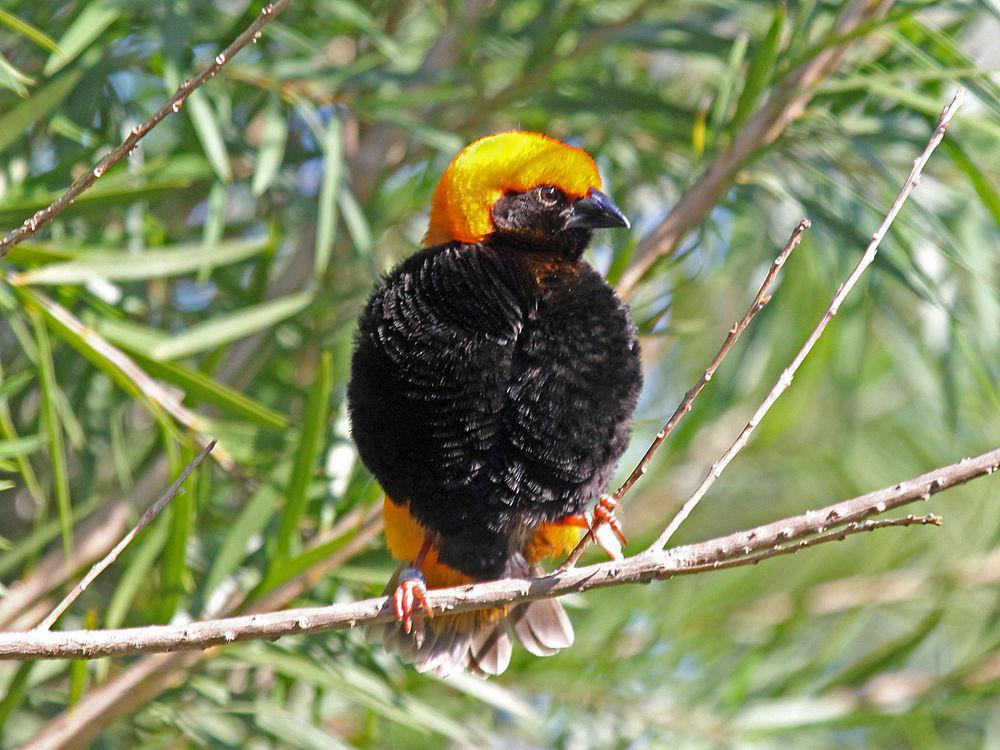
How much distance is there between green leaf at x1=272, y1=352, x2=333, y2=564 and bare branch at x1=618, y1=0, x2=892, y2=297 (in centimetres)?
72

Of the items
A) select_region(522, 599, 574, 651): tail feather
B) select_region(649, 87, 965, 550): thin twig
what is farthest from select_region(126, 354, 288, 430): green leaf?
select_region(649, 87, 965, 550): thin twig

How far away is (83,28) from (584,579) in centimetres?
162

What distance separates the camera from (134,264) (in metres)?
2.72

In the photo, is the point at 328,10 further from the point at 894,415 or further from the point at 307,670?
the point at 894,415

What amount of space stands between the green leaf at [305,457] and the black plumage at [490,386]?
0.08 m

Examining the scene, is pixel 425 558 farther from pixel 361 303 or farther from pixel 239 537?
pixel 361 303

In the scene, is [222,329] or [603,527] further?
[222,329]

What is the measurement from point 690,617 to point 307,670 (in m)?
1.26

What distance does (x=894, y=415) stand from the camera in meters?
4.50

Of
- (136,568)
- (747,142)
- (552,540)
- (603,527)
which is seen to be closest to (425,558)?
(552,540)

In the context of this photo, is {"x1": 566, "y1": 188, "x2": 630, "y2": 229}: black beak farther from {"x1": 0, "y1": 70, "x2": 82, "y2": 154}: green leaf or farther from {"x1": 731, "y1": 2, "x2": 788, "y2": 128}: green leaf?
{"x1": 0, "y1": 70, "x2": 82, "y2": 154}: green leaf

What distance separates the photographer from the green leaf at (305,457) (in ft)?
8.27

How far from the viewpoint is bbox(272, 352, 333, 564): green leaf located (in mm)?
2520

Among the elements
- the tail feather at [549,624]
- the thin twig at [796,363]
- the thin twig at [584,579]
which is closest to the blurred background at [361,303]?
the tail feather at [549,624]
